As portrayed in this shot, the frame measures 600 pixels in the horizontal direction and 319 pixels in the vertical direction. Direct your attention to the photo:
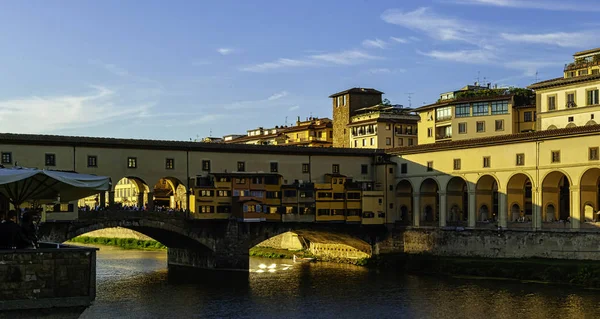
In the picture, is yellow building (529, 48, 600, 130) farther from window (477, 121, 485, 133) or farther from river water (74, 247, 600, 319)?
river water (74, 247, 600, 319)

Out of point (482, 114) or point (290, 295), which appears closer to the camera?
point (290, 295)

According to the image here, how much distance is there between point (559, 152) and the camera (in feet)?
183

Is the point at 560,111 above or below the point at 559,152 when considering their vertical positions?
above

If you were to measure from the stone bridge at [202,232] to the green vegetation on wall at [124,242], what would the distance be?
21848 mm

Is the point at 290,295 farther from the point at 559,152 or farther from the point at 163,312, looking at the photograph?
the point at 559,152

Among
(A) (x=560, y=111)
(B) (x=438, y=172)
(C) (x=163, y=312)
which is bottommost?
(C) (x=163, y=312)

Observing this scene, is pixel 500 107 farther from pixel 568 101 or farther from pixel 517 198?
pixel 517 198

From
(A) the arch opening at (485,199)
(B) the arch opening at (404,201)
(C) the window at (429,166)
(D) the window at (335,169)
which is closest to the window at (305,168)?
(D) the window at (335,169)

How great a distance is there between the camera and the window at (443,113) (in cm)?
8295

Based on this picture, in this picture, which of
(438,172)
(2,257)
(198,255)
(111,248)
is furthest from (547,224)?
(111,248)

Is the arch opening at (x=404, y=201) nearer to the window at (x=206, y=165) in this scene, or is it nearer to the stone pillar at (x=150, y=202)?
the window at (x=206, y=165)

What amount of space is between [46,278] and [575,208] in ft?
135

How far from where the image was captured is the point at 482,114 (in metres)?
79.3

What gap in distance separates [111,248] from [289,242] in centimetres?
2330
